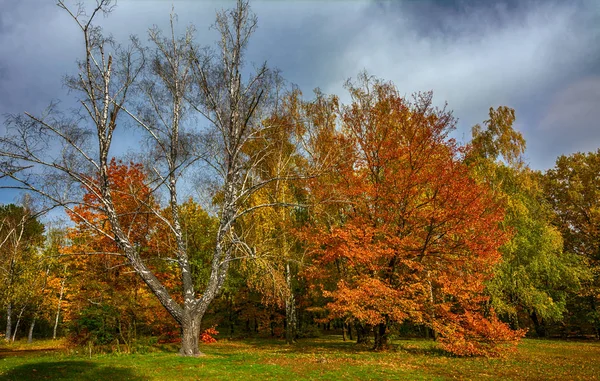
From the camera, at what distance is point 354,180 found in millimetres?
17312

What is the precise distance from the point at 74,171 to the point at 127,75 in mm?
4664

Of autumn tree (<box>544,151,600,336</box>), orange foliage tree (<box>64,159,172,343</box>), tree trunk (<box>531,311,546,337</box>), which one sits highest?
autumn tree (<box>544,151,600,336</box>)

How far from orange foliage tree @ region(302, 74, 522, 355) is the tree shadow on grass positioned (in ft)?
26.2

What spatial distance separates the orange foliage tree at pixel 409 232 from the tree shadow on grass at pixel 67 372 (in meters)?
8.00

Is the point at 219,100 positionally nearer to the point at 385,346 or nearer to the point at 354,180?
the point at 354,180

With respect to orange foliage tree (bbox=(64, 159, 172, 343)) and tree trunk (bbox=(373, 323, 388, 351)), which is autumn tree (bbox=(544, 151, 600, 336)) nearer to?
tree trunk (bbox=(373, 323, 388, 351))

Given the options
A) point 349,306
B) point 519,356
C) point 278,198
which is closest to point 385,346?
point 349,306

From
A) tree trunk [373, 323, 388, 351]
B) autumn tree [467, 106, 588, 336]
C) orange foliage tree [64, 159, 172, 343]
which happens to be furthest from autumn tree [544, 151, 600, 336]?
orange foliage tree [64, 159, 172, 343]

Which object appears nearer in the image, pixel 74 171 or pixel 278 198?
pixel 74 171

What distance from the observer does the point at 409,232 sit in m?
16.6

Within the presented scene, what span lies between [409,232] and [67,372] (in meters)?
14.0

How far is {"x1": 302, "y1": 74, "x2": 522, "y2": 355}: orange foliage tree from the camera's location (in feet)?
49.3

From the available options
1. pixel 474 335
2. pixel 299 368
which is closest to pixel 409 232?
pixel 474 335

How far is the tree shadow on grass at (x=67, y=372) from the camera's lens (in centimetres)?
957
